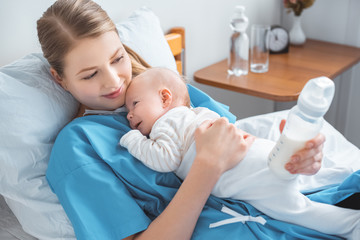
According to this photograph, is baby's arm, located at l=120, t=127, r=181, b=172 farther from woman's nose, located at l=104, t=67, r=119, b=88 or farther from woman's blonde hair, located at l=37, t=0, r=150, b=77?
woman's blonde hair, located at l=37, t=0, r=150, b=77

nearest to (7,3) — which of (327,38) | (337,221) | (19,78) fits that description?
(19,78)

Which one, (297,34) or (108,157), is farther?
(297,34)

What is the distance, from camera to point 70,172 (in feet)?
3.23

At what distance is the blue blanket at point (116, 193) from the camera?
0.96 meters

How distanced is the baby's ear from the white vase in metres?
1.46

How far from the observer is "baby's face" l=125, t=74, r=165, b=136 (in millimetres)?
1105

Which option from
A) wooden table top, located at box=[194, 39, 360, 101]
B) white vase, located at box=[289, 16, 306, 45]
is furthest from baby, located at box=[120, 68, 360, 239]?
white vase, located at box=[289, 16, 306, 45]

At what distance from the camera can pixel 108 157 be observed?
1019 mm

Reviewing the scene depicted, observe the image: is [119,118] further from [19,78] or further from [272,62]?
[272,62]

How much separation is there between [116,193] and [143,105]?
26cm

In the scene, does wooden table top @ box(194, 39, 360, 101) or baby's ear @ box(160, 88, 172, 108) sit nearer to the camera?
baby's ear @ box(160, 88, 172, 108)

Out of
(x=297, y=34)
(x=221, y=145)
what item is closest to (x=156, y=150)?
(x=221, y=145)

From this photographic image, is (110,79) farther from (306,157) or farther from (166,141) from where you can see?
(306,157)

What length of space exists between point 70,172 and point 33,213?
0.55 ft
